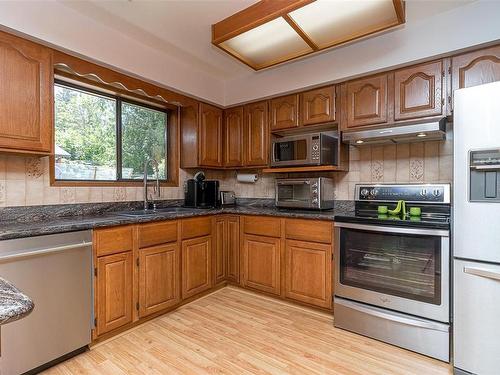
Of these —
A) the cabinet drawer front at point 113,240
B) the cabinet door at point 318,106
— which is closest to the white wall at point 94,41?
the cabinet door at point 318,106

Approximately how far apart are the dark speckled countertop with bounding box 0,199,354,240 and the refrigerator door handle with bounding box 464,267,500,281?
948mm

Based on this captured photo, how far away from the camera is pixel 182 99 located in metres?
3.09

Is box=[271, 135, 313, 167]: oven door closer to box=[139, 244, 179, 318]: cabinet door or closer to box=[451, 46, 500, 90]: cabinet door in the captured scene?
box=[451, 46, 500, 90]: cabinet door

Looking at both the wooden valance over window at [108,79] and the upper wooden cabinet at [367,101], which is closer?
the wooden valance over window at [108,79]

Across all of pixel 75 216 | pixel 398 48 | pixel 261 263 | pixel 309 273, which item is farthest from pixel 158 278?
pixel 398 48

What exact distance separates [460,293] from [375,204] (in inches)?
38.0

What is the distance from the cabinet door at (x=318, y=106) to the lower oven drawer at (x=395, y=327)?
1682 mm

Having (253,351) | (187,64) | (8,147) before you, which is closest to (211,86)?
(187,64)

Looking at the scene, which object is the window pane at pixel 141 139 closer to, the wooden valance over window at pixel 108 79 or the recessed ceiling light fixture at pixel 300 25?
the wooden valance over window at pixel 108 79

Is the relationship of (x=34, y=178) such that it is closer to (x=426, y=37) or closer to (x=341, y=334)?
(x=341, y=334)

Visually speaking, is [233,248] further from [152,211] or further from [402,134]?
[402,134]

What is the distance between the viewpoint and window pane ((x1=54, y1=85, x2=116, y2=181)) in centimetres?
243

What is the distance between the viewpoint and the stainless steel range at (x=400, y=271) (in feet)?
6.12

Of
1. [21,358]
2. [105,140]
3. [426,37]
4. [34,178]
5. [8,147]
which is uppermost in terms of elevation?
[426,37]
